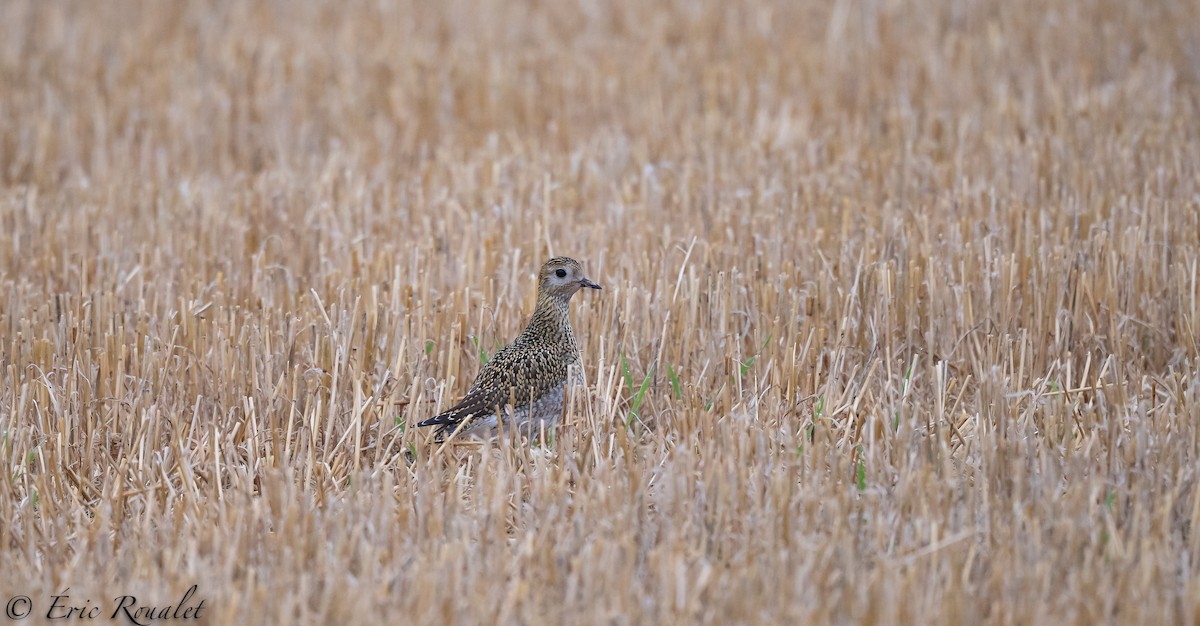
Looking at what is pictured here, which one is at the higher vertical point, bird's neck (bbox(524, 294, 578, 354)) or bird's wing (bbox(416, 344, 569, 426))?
bird's neck (bbox(524, 294, 578, 354))

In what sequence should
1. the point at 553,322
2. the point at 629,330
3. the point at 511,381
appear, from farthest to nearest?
the point at 629,330 < the point at 553,322 < the point at 511,381

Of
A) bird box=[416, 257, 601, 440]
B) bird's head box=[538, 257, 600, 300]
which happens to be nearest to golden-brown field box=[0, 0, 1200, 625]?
bird box=[416, 257, 601, 440]

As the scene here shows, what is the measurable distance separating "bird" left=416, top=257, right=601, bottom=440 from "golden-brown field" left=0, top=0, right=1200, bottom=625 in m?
0.16

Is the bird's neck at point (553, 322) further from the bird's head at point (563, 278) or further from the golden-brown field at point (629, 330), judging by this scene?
the golden-brown field at point (629, 330)

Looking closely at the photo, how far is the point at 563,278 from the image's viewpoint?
20.1ft

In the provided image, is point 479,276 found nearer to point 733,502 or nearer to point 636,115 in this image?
point 733,502

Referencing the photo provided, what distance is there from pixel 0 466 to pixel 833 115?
766 centimetres

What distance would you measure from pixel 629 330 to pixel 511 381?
96 centimetres

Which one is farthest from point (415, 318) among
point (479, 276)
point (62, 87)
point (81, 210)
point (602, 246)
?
point (62, 87)

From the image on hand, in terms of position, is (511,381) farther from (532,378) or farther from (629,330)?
→ (629,330)

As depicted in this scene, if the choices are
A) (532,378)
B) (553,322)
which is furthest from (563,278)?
(532,378)

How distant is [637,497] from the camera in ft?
15.0

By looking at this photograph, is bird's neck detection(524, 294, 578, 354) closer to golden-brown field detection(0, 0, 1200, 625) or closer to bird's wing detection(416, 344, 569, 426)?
bird's wing detection(416, 344, 569, 426)

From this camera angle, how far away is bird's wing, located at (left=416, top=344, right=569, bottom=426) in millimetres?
5516
